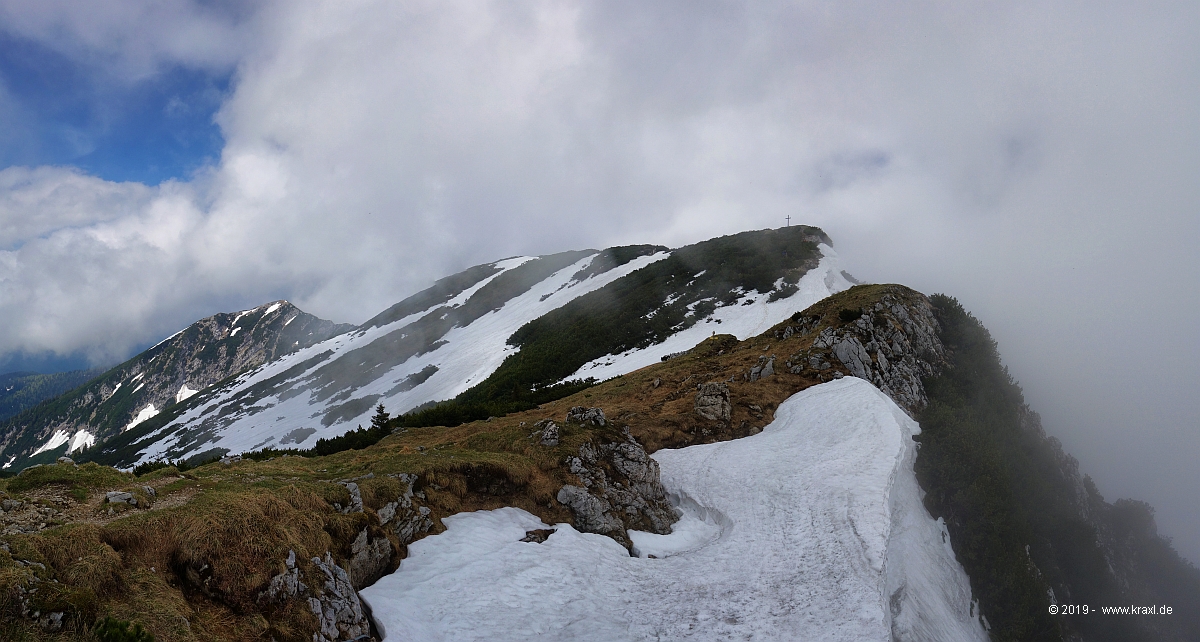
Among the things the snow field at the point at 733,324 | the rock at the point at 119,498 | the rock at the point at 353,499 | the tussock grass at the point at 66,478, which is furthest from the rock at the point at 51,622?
the snow field at the point at 733,324

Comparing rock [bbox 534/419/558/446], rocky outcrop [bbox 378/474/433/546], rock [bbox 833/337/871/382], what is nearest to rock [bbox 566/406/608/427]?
rock [bbox 534/419/558/446]

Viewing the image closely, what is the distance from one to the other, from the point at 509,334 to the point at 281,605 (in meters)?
65.6

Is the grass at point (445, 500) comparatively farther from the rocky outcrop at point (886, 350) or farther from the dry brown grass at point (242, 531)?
the rocky outcrop at point (886, 350)

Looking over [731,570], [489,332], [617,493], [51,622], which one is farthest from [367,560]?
[489,332]

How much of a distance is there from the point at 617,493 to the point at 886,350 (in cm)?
2102

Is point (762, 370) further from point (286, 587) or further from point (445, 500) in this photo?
point (286, 587)

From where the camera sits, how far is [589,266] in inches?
3772

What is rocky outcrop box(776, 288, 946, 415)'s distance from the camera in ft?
88.9

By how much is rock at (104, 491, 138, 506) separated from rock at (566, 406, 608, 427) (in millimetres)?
11730

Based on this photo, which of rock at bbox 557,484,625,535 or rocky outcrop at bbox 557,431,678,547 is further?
rocky outcrop at bbox 557,431,678,547

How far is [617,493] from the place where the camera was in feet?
51.6

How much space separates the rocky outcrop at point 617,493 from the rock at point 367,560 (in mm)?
5126

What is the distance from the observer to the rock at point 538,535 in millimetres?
12711

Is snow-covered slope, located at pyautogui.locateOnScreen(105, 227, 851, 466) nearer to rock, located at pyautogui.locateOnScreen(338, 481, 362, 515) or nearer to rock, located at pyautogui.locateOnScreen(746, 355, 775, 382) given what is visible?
rock, located at pyautogui.locateOnScreen(746, 355, 775, 382)
